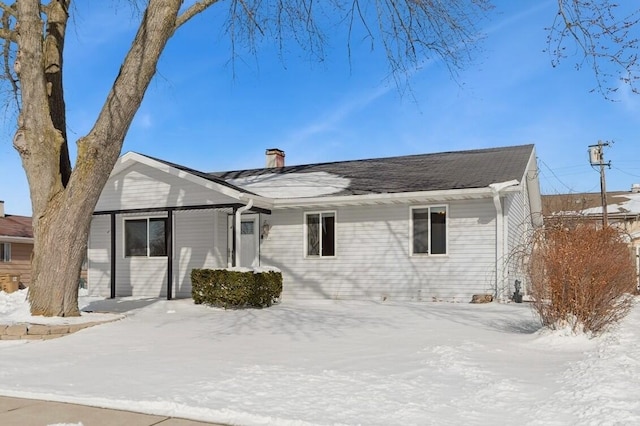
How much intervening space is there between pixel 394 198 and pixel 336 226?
199 centimetres

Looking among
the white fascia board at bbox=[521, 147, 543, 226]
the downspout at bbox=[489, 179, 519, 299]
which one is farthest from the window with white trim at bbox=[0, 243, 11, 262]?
the white fascia board at bbox=[521, 147, 543, 226]

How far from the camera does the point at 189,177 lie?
47.3ft

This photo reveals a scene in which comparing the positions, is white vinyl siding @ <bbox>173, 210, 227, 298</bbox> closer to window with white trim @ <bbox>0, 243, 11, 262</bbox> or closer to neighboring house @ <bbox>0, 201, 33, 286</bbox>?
neighboring house @ <bbox>0, 201, 33, 286</bbox>

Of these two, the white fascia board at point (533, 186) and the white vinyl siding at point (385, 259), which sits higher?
the white fascia board at point (533, 186)

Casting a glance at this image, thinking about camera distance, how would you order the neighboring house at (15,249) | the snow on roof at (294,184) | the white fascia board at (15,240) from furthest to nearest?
the neighboring house at (15,249), the white fascia board at (15,240), the snow on roof at (294,184)

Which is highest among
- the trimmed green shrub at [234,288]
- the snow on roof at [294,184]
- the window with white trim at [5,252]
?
the snow on roof at [294,184]

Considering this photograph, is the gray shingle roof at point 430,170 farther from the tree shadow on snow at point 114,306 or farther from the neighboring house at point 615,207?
the neighboring house at point 615,207

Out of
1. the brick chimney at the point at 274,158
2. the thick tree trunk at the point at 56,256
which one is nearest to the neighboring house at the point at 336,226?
the brick chimney at the point at 274,158

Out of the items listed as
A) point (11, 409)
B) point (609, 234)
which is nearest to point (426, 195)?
point (609, 234)

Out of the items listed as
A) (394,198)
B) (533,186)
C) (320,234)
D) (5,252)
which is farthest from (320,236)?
(5,252)

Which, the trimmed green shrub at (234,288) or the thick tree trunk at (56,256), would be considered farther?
the trimmed green shrub at (234,288)

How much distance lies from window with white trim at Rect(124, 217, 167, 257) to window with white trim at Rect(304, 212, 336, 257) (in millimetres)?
4398

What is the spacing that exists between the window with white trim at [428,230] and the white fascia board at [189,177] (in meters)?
3.88

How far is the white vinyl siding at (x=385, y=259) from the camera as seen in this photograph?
43.6ft
